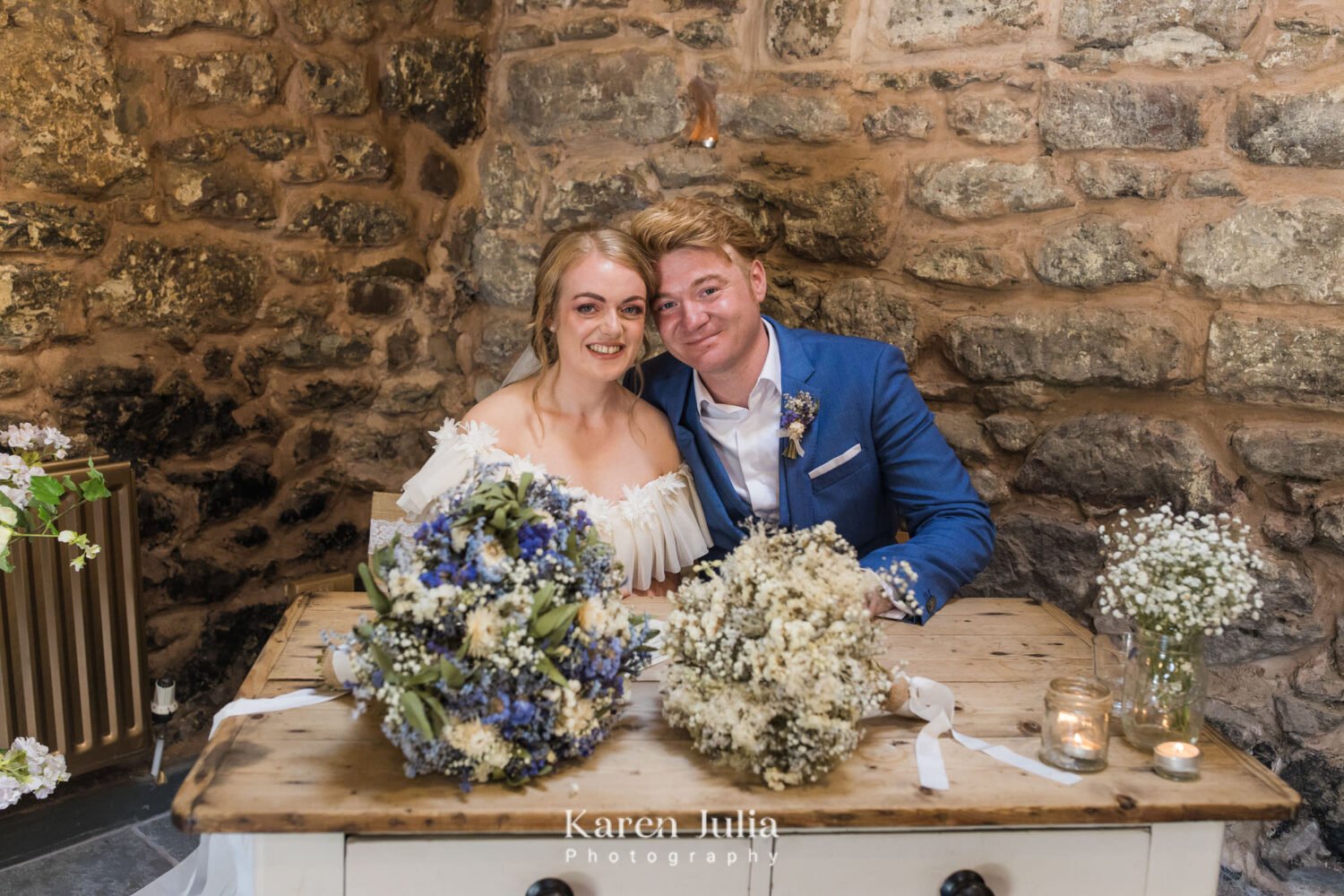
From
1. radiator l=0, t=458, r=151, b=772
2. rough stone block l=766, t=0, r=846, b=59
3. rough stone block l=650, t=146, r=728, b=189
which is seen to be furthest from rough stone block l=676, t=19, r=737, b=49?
radiator l=0, t=458, r=151, b=772

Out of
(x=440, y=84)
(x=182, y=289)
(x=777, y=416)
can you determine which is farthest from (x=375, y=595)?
(x=440, y=84)

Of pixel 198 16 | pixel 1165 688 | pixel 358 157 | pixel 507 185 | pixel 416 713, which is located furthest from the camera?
pixel 507 185

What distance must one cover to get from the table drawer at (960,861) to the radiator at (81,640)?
6.12 ft

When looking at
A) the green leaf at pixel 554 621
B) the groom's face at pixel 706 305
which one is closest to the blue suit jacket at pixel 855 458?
the groom's face at pixel 706 305

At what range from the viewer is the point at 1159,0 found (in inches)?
91.7

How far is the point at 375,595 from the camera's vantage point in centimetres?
146

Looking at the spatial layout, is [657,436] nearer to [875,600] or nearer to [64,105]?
[875,600]

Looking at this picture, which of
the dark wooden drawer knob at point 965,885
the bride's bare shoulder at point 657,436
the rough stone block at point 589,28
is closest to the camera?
the dark wooden drawer knob at point 965,885

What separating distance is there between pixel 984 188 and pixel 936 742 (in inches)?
58.4

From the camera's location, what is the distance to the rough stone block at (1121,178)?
2.40m

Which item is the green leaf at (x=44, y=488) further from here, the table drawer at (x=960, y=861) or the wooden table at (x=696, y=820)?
the table drawer at (x=960, y=861)

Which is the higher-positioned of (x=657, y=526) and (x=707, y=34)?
(x=707, y=34)

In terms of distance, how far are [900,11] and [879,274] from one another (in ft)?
2.06

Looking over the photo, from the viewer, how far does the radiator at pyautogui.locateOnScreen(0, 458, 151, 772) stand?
244cm
